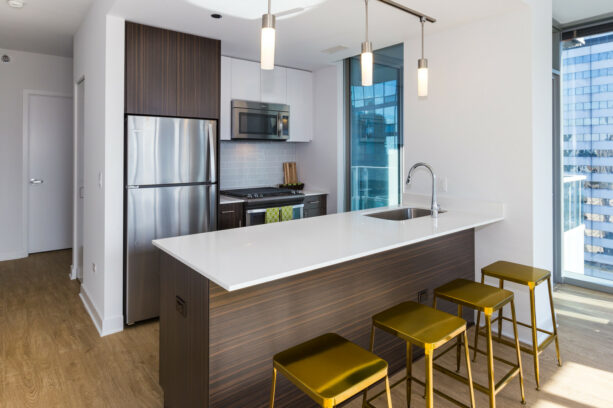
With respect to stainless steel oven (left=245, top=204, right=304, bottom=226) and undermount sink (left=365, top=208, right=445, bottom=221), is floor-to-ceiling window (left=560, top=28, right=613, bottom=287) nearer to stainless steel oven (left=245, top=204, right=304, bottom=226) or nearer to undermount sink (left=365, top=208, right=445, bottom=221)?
undermount sink (left=365, top=208, right=445, bottom=221)

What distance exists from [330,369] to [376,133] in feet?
10.9

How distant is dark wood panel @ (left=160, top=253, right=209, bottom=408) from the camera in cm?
171

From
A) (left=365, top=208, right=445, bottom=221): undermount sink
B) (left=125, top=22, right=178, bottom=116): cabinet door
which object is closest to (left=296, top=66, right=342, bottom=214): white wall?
(left=365, top=208, right=445, bottom=221): undermount sink

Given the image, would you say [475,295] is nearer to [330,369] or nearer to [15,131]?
[330,369]

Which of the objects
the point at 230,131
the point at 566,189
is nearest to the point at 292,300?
the point at 230,131

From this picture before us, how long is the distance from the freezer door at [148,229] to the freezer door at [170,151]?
0.35 feet

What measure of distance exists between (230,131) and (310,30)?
1423 millimetres

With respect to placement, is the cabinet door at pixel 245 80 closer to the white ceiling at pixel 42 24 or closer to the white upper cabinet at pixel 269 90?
the white upper cabinet at pixel 269 90

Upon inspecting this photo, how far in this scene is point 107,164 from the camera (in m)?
3.06

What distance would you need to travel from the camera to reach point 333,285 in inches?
82.5

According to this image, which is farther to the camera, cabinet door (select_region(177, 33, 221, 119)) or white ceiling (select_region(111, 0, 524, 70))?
cabinet door (select_region(177, 33, 221, 119))

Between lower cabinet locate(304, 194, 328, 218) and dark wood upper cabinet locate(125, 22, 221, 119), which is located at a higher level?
dark wood upper cabinet locate(125, 22, 221, 119)

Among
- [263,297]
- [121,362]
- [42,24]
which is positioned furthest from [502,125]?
[42,24]

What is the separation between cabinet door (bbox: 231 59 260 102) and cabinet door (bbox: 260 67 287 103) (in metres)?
0.08
